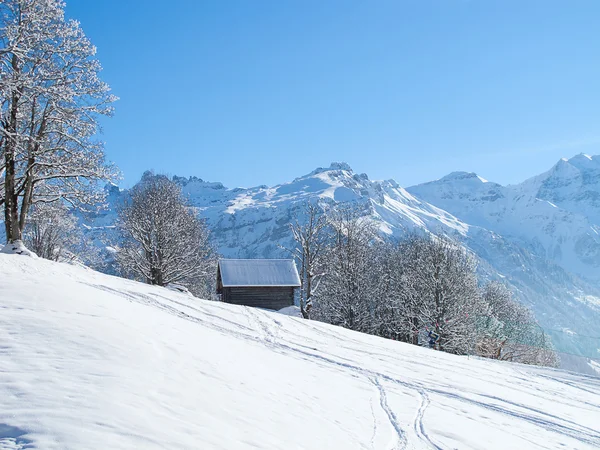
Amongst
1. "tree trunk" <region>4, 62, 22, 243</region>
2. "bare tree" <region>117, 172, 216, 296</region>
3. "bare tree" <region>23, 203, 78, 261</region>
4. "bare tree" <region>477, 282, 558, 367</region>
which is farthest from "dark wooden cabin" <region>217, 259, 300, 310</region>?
"tree trunk" <region>4, 62, 22, 243</region>

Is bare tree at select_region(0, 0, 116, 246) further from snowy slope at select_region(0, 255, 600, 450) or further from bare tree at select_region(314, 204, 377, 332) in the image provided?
bare tree at select_region(314, 204, 377, 332)

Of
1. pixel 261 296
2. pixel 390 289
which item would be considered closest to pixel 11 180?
pixel 261 296

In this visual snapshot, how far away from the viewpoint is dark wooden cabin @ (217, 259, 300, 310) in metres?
36.8

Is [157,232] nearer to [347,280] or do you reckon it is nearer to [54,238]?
[54,238]

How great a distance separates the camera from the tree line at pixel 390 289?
3078 centimetres

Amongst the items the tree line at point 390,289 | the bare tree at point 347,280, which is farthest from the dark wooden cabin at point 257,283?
the bare tree at point 347,280

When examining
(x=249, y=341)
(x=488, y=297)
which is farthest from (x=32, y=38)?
(x=488, y=297)

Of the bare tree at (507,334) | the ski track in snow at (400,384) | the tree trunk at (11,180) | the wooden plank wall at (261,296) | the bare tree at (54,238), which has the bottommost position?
the bare tree at (507,334)

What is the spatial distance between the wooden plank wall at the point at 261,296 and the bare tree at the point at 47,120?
20.2 metres

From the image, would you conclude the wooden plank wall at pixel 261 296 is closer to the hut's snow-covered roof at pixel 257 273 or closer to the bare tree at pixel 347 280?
A: the hut's snow-covered roof at pixel 257 273

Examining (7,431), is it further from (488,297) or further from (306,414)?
(488,297)

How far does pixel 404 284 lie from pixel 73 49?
29329 millimetres

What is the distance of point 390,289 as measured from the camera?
129 ft

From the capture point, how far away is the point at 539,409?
1183cm
